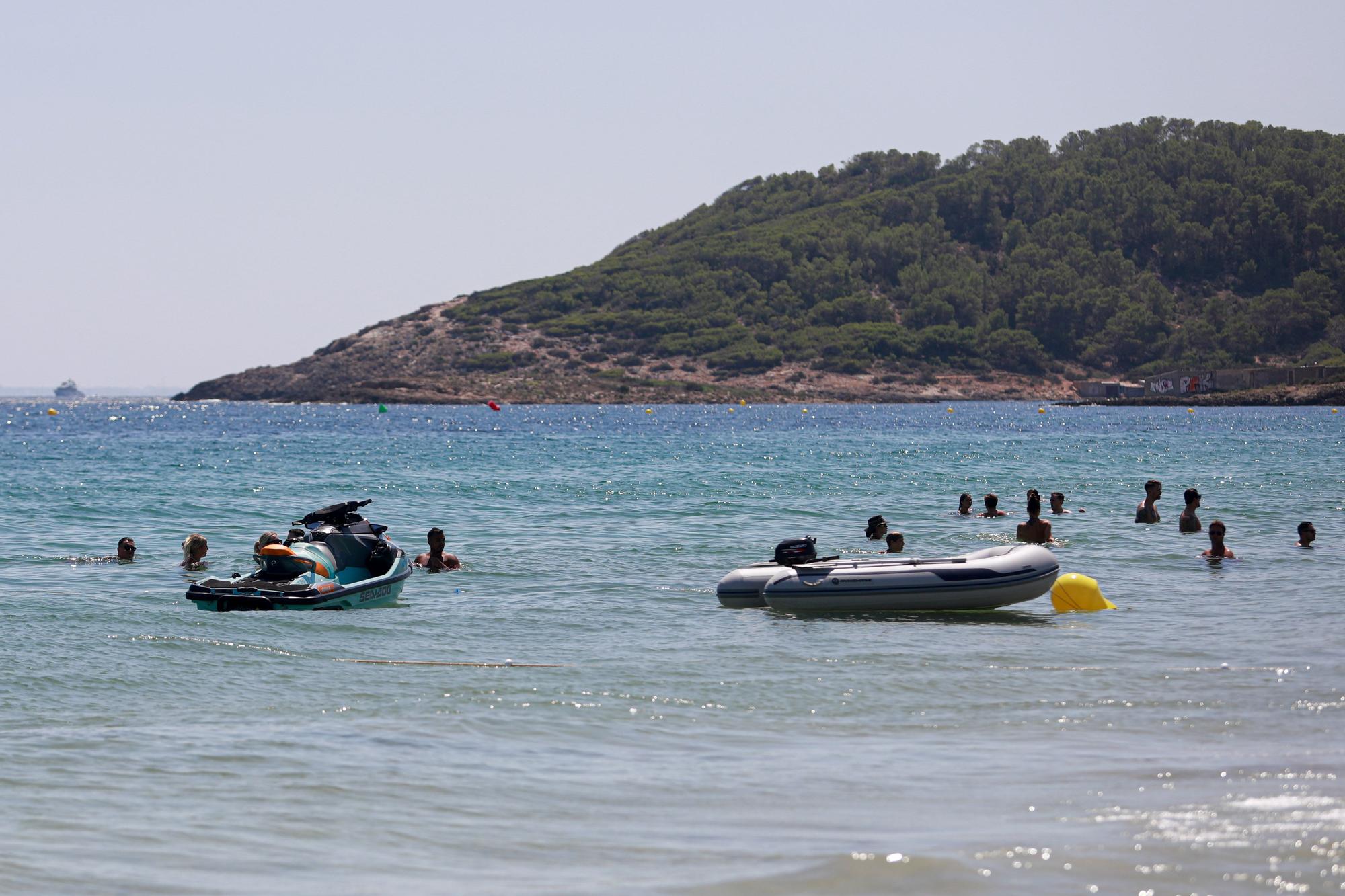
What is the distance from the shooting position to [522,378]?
15012cm

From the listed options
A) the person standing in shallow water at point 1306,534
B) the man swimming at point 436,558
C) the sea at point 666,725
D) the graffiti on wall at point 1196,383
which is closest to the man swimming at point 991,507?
the sea at point 666,725

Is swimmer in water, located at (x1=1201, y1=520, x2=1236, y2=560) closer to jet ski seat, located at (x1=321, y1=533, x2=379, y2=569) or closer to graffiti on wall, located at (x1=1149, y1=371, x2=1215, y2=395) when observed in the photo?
jet ski seat, located at (x1=321, y1=533, x2=379, y2=569)

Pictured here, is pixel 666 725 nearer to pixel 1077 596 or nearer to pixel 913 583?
pixel 913 583

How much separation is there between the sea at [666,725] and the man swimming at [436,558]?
371mm

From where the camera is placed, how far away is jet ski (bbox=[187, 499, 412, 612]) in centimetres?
1473

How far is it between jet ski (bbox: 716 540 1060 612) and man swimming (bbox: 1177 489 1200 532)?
728 cm

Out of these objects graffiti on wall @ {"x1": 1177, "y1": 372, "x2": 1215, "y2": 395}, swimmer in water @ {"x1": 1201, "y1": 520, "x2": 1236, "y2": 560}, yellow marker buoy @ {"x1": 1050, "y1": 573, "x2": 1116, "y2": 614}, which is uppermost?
graffiti on wall @ {"x1": 1177, "y1": 372, "x2": 1215, "y2": 395}

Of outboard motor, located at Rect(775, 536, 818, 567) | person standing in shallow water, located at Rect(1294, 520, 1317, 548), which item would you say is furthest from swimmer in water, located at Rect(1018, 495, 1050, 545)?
outboard motor, located at Rect(775, 536, 818, 567)

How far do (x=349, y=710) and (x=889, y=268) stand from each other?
15903 cm

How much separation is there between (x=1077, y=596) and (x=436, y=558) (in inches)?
339

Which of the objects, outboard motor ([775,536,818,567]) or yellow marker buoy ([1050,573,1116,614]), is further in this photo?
outboard motor ([775,536,818,567])

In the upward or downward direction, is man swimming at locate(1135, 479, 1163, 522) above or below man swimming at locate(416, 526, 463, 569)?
above

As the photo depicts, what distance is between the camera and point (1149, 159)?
16188 cm

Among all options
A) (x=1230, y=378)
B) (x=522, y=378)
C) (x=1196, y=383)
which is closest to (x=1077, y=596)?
(x=1196, y=383)
